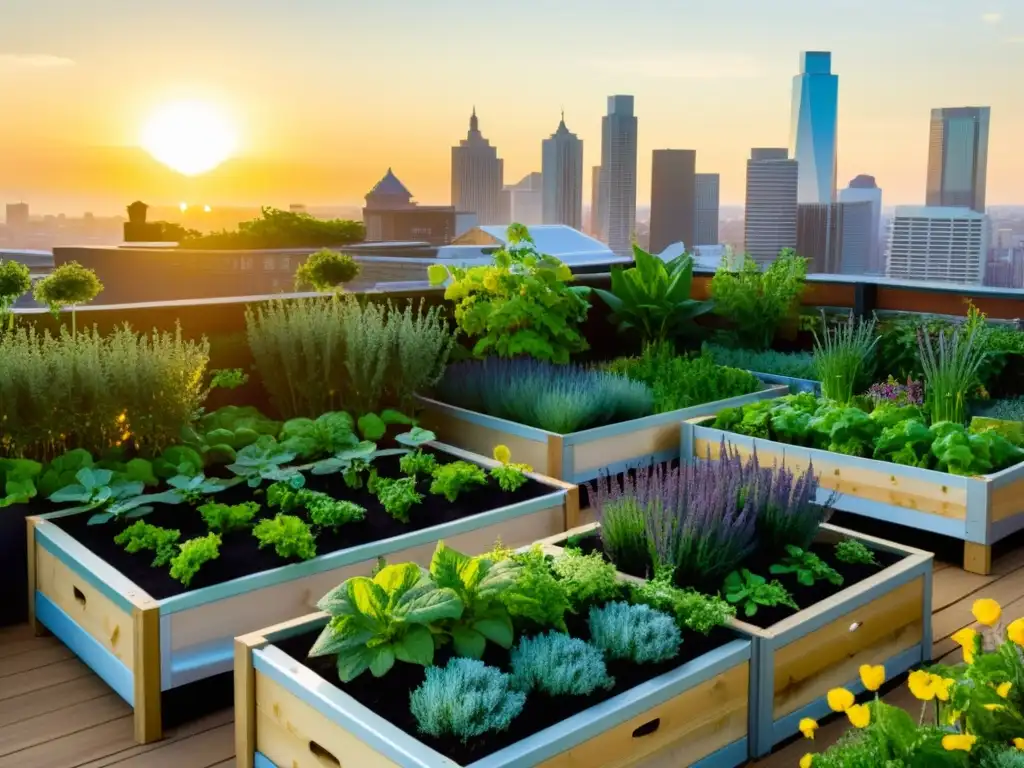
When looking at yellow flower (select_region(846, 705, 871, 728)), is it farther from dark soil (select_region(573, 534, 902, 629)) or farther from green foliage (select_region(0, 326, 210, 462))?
green foliage (select_region(0, 326, 210, 462))

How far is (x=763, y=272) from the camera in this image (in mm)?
7082

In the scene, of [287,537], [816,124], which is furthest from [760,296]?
[816,124]

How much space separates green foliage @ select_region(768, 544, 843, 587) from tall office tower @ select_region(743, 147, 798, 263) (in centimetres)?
763

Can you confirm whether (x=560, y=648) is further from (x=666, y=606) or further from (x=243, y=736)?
(x=243, y=736)

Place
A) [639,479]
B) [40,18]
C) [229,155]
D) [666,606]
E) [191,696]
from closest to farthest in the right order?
1. [666,606]
2. [191,696]
3. [639,479]
4. [40,18]
5. [229,155]

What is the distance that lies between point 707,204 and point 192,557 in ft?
48.7

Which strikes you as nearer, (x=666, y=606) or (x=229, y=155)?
(x=666, y=606)

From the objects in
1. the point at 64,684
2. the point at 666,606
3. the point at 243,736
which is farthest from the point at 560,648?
the point at 64,684

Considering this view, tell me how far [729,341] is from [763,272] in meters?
0.56

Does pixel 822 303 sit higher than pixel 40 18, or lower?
lower

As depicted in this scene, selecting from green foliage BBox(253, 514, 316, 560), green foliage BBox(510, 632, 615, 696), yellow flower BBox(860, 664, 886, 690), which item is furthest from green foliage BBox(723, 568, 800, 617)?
green foliage BBox(253, 514, 316, 560)

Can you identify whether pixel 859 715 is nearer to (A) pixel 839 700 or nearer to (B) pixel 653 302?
(A) pixel 839 700

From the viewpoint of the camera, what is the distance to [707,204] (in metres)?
16.8

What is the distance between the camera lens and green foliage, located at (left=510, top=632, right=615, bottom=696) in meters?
2.31
